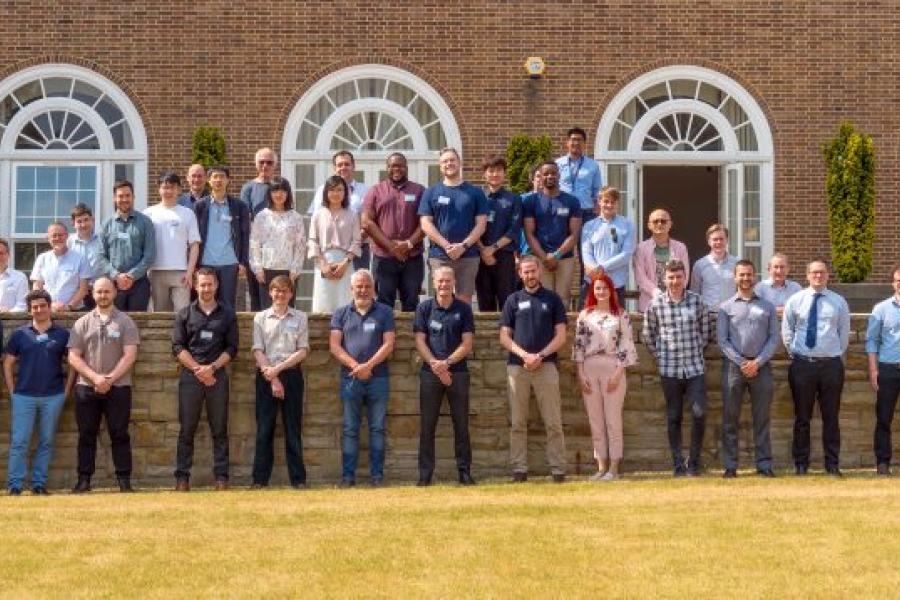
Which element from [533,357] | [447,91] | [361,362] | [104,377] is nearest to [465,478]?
[533,357]

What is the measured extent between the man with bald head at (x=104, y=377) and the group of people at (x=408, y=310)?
0.7 inches

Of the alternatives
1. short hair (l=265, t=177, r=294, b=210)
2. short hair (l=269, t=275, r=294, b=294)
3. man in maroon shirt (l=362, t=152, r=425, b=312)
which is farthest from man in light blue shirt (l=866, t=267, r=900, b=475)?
short hair (l=265, t=177, r=294, b=210)

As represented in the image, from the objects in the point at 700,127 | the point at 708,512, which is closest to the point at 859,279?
the point at 700,127

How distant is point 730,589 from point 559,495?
3.77m

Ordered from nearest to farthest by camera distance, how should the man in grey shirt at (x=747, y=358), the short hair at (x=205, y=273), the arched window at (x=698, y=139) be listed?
the short hair at (x=205, y=273) → the man in grey shirt at (x=747, y=358) → the arched window at (x=698, y=139)

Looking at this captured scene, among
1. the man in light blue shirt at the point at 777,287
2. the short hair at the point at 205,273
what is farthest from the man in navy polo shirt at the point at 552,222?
the short hair at the point at 205,273

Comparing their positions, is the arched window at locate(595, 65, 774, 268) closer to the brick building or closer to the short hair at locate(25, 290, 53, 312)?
the brick building

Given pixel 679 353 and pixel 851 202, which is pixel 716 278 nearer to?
pixel 679 353

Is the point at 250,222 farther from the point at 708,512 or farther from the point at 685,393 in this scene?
the point at 708,512

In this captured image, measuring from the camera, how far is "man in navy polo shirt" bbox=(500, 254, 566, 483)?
14492mm

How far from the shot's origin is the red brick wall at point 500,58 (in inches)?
824

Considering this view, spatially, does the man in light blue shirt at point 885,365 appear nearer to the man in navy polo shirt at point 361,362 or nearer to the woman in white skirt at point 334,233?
the man in navy polo shirt at point 361,362

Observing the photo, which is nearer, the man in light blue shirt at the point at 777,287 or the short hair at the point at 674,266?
the short hair at the point at 674,266

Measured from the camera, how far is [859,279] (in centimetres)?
2080
